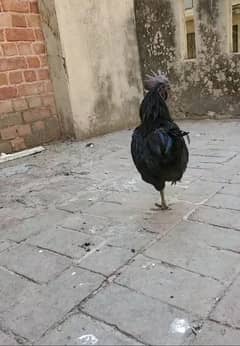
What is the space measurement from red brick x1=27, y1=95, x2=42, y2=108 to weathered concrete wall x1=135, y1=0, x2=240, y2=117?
1.99m

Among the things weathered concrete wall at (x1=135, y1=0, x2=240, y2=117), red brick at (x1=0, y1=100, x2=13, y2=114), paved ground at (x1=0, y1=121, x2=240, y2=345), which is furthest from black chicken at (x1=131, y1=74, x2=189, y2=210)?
weathered concrete wall at (x1=135, y1=0, x2=240, y2=117)

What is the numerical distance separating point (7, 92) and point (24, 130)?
21.8 inches

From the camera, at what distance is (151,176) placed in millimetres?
2492

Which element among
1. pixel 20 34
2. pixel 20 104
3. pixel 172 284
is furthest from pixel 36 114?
pixel 172 284

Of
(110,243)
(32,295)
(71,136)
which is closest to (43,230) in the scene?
(110,243)

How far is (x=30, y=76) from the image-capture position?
4.90m

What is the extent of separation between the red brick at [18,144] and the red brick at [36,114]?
0.29m

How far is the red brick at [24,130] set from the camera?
15.9ft

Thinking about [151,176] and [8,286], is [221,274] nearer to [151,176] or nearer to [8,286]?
[151,176]

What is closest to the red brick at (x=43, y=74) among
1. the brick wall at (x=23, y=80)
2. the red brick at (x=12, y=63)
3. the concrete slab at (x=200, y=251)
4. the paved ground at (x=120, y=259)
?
the brick wall at (x=23, y=80)

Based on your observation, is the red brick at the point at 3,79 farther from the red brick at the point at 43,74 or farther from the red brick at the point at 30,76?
the red brick at the point at 43,74

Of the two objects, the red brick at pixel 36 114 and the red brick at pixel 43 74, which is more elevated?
the red brick at pixel 43 74

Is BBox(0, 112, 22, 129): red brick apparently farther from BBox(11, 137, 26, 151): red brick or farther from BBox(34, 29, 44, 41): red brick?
BBox(34, 29, 44, 41): red brick

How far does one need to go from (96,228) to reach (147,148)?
65 cm
